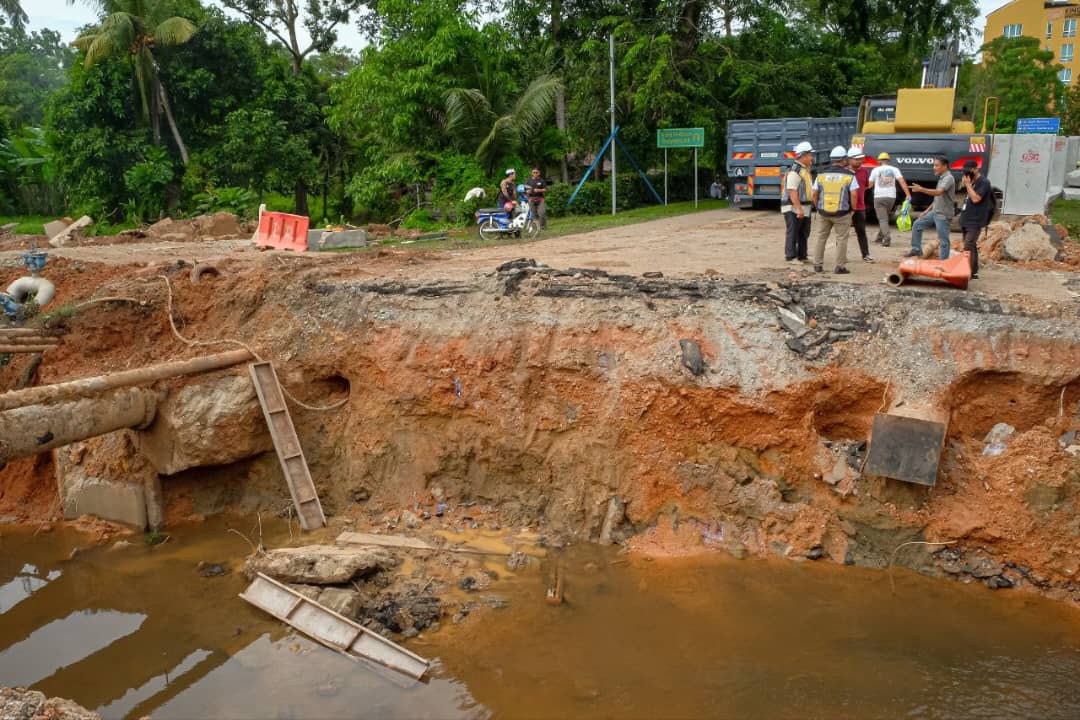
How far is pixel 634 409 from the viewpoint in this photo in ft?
31.4

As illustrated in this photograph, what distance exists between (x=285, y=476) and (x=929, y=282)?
7.78m

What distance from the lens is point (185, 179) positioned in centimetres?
2266

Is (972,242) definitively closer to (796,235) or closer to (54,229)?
(796,235)

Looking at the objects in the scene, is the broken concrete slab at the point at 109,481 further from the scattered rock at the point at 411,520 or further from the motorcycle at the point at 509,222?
the motorcycle at the point at 509,222

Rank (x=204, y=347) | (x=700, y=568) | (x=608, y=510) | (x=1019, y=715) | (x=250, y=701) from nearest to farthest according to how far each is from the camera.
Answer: (x=1019, y=715), (x=250, y=701), (x=700, y=568), (x=608, y=510), (x=204, y=347)

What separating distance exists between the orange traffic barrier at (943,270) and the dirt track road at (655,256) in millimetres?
179

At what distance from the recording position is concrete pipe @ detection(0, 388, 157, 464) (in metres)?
9.01

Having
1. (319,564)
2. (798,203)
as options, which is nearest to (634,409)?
(319,564)

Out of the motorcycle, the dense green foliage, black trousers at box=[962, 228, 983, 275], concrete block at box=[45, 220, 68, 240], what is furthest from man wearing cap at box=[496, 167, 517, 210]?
concrete block at box=[45, 220, 68, 240]

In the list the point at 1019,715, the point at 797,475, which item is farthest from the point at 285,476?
the point at 1019,715

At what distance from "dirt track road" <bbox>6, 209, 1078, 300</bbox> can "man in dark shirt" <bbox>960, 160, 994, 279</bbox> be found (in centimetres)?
48

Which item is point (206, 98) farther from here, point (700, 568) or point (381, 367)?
point (700, 568)

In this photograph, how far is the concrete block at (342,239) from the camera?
52.4ft

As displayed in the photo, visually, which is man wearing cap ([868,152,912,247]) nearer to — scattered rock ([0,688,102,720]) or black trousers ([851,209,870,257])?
black trousers ([851,209,870,257])
